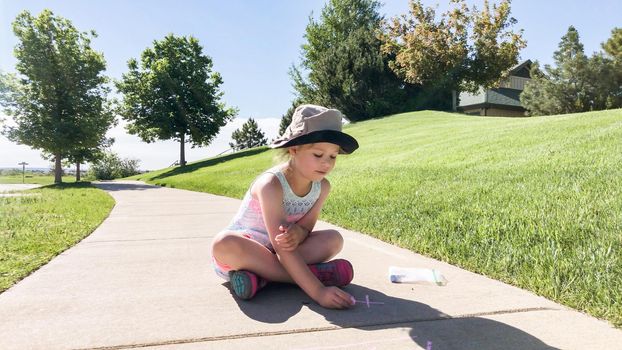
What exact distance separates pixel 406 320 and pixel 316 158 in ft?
3.26

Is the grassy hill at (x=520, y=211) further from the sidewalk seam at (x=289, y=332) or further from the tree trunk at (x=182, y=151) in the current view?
the tree trunk at (x=182, y=151)

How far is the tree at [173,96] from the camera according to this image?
3098 centimetres

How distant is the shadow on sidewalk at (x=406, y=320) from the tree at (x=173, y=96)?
2983 cm

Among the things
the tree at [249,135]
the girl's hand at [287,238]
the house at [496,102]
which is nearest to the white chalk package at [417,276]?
the girl's hand at [287,238]

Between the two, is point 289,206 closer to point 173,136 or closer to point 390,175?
point 390,175

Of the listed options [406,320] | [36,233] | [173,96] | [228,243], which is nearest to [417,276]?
[406,320]

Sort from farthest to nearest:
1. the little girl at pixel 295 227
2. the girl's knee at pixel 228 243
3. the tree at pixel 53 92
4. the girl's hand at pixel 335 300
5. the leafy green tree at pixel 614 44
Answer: the leafy green tree at pixel 614 44 < the tree at pixel 53 92 < the girl's knee at pixel 228 243 < the little girl at pixel 295 227 < the girl's hand at pixel 335 300

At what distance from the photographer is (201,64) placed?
1291 inches

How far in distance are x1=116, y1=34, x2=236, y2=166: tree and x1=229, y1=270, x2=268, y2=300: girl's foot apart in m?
29.7

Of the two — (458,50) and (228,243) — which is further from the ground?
(458,50)

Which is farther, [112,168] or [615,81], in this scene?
[112,168]

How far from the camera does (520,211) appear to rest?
14.1 feet

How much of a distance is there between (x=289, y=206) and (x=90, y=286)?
141cm

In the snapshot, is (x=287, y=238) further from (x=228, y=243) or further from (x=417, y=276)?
(x=417, y=276)
